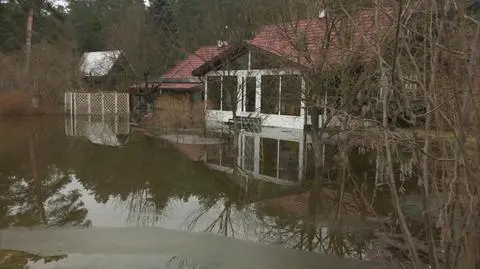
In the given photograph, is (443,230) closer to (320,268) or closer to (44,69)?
(320,268)

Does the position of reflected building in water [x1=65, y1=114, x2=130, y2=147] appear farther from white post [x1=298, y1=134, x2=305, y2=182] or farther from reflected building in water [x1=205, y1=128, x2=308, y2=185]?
white post [x1=298, y1=134, x2=305, y2=182]

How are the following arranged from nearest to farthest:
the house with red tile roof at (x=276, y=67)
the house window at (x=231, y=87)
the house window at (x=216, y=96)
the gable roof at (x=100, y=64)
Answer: the house with red tile roof at (x=276, y=67), the house window at (x=231, y=87), the house window at (x=216, y=96), the gable roof at (x=100, y=64)

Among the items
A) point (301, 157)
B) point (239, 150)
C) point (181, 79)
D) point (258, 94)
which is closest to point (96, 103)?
point (181, 79)

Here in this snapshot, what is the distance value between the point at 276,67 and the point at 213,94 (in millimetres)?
10204

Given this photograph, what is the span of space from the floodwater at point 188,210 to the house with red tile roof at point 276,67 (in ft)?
5.85

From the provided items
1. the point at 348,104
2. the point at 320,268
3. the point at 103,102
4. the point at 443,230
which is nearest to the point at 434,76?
the point at 443,230

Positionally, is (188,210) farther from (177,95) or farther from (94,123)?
(177,95)

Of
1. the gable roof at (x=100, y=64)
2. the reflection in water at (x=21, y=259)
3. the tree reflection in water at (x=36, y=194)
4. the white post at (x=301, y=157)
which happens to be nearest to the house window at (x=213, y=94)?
the white post at (x=301, y=157)

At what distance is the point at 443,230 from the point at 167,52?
33.4 metres

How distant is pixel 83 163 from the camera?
12461 mm

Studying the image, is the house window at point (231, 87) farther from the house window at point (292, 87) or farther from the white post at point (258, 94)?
the house window at point (292, 87)

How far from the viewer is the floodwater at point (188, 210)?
230 inches

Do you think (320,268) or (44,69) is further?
(44,69)

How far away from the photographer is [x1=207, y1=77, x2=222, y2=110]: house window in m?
23.9
